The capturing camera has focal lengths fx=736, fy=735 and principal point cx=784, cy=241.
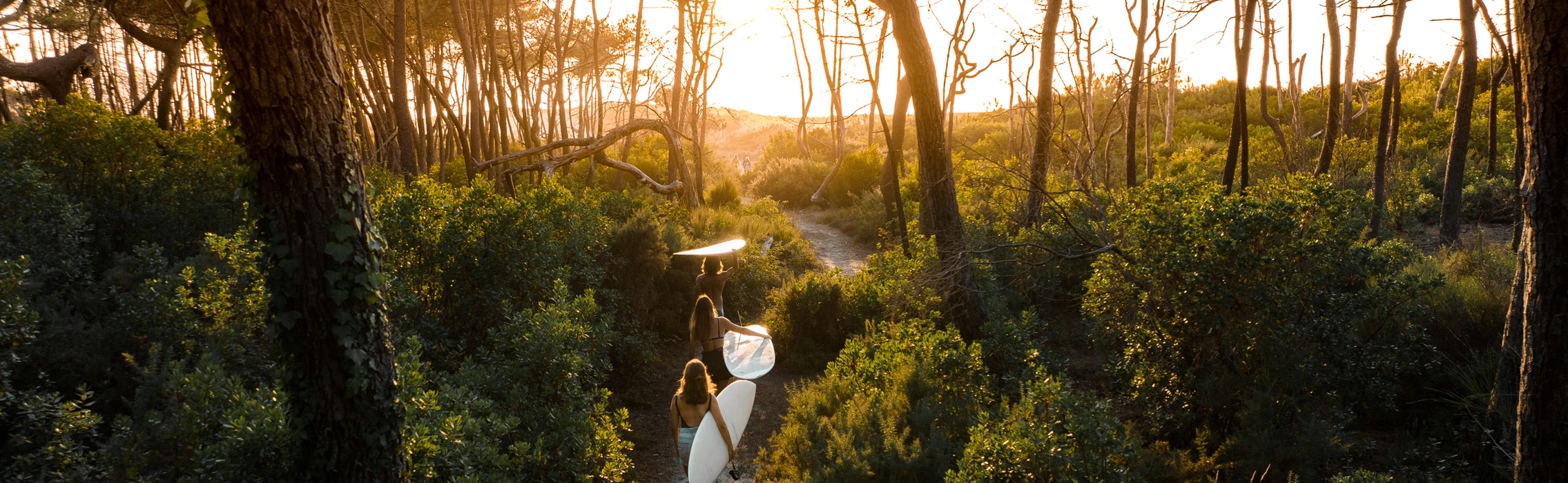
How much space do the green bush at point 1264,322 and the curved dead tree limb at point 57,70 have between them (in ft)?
53.7

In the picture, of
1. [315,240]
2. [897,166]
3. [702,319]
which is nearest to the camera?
[315,240]

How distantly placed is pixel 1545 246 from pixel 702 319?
5.18m

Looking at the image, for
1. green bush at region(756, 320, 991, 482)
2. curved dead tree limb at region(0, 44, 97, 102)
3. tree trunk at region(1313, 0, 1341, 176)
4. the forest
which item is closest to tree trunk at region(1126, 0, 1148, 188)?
the forest

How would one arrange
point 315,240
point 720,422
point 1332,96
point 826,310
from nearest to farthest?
point 315,240 < point 720,422 < point 826,310 < point 1332,96

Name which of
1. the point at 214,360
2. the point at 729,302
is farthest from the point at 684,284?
the point at 214,360

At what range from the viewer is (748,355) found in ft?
24.1

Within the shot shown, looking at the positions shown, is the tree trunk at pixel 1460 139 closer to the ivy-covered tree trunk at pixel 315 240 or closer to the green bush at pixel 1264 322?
the green bush at pixel 1264 322

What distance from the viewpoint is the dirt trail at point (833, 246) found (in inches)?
545

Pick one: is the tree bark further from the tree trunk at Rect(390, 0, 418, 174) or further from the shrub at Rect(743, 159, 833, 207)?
the shrub at Rect(743, 159, 833, 207)

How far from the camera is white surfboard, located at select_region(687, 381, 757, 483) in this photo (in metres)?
5.03

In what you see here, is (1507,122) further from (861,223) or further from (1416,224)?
(861,223)

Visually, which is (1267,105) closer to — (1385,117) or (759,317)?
(1385,117)

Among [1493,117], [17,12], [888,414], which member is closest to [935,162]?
[888,414]

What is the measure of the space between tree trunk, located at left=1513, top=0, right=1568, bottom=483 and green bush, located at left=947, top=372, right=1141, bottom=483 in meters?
1.70
